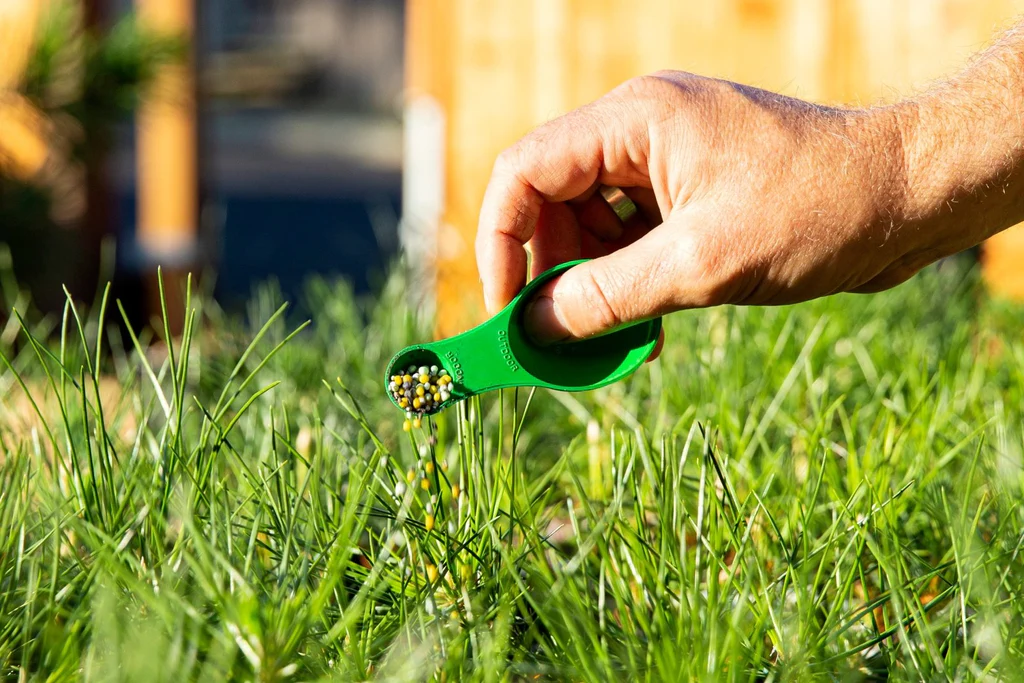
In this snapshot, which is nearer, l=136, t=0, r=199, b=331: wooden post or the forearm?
the forearm

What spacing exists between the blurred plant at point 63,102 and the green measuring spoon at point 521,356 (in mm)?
1612

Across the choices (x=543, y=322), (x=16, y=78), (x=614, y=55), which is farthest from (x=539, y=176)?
(x=614, y=55)

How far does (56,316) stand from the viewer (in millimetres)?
2531

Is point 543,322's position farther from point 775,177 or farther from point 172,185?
point 172,185

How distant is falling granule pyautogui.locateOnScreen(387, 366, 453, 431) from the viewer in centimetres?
85

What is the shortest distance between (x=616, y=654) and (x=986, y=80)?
0.59 metres

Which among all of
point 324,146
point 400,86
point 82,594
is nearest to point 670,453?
point 82,594

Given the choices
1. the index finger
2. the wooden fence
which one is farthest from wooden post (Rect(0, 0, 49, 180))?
the index finger

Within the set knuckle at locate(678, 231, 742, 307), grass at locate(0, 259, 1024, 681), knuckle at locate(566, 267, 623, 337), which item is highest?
knuckle at locate(678, 231, 742, 307)

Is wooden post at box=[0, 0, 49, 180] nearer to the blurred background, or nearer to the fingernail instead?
the blurred background

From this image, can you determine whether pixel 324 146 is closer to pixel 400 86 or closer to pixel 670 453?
pixel 400 86

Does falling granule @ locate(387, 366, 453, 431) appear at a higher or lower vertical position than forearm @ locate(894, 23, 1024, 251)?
lower

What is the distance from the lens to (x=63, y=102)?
2.20 metres

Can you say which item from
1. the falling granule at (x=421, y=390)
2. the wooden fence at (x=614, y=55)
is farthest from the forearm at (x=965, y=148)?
the wooden fence at (x=614, y=55)
